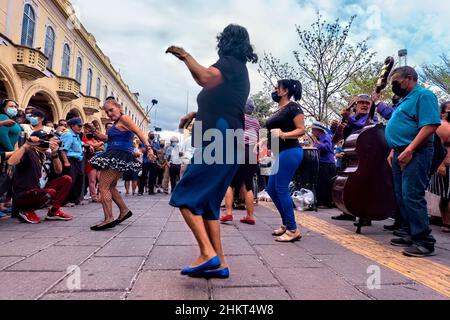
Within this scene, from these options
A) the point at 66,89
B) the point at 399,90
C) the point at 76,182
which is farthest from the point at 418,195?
the point at 66,89

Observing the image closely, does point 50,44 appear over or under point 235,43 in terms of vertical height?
over

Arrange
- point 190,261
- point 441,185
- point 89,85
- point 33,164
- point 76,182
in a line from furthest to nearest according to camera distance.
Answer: point 89,85
point 76,182
point 441,185
point 33,164
point 190,261

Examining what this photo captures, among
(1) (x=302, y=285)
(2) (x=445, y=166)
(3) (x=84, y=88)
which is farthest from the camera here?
(3) (x=84, y=88)

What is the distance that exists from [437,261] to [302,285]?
1.61 m

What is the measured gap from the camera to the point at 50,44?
20844 mm

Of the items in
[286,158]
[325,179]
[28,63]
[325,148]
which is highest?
[28,63]

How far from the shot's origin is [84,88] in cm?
2780

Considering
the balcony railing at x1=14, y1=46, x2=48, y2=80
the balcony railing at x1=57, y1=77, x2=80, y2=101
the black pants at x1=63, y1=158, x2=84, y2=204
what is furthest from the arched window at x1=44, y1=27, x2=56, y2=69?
the black pants at x1=63, y1=158, x2=84, y2=204

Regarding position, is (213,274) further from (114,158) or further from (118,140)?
(118,140)

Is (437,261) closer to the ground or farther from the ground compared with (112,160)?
closer to the ground

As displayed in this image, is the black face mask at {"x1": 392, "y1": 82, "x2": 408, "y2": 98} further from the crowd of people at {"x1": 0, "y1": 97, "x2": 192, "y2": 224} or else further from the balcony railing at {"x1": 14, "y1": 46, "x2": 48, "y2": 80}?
the balcony railing at {"x1": 14, "y1": 46, "x2": 48, "y2": 80}

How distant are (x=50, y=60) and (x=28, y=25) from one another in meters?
3.63
